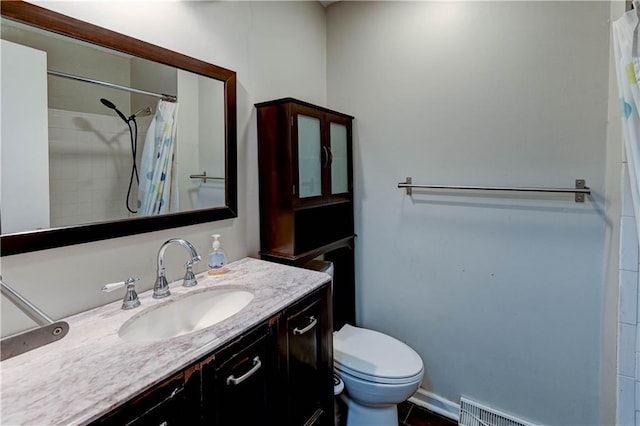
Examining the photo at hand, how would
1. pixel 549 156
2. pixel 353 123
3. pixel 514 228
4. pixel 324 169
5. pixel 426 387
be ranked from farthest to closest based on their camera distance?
pixel 353 123
pixel 426 387
pixel 324 169
pixel 514 228
pixel 549 156

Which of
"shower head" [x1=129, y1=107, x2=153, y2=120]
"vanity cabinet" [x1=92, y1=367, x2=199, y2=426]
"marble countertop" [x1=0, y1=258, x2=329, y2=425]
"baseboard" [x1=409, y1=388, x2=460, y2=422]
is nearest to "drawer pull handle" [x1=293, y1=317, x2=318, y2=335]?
"marble countertop" [x1=0, y1=258, x2=329, y2=425]

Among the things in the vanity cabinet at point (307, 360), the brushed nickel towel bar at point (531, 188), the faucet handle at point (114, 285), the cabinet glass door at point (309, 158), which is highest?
the cabinet glass door at point (309, 158)

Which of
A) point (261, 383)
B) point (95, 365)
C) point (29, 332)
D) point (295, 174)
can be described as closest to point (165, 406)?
point (95, 365)

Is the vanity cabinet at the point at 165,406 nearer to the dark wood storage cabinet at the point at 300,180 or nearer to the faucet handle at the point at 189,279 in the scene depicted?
the faucet handle at the point at 189,279

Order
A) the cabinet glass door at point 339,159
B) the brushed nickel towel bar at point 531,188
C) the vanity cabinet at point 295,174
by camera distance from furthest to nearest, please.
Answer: the cabinet glass door at point 339,159 < the vanity cabinet at point 295,174 < the brushed nickel towel bar at point 531,188

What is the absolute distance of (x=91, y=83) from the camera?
3.57ft

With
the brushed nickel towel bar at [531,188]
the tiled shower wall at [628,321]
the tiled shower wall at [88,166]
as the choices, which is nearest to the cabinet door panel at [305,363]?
the tiled shower wall at [88,166]

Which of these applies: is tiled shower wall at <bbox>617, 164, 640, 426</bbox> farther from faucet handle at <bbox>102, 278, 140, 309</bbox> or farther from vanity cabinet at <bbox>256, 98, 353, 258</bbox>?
faucet handle at <bbox>102, 278, 140, 309</bbox>

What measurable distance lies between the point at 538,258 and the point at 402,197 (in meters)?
0.77

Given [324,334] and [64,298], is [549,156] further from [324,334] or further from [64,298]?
[64,298]

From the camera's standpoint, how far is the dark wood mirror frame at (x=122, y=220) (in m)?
0.92

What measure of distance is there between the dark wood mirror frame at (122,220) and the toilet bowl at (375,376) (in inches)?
37.0

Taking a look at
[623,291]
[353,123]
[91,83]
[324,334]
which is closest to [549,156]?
[623,291]

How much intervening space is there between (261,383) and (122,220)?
0.74 meters
